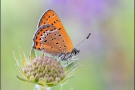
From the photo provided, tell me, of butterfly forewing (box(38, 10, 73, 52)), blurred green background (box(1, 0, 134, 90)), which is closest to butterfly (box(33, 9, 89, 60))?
butterfly forewing (box(38, 10, 73, 52))

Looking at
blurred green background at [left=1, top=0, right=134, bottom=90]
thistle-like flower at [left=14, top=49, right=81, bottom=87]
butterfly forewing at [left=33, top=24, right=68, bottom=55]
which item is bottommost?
blurred green background at [left=1, top=0, right=134, bottom=90]

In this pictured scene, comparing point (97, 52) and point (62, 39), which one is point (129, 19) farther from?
point (62, 39)

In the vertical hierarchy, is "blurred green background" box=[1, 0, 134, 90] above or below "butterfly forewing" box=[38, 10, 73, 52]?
below

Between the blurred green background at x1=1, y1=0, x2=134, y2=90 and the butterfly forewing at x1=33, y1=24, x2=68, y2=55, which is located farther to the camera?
the blurred green background at x1=1, y1=0, x2=134, y2=90

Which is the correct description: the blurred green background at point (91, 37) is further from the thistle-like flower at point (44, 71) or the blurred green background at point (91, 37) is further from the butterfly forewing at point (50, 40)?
the thistle-like flower at point (44, 71)

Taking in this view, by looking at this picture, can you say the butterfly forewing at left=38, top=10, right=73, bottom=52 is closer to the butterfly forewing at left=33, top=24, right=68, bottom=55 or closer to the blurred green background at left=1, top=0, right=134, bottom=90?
the butterfly forewing at left=33, top=24, right=68, bottom=55

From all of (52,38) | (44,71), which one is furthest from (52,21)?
(44,71)

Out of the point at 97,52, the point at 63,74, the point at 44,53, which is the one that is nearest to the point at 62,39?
the point at 44,53
